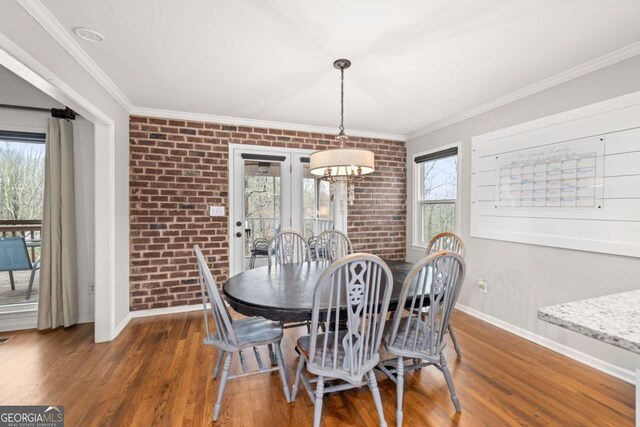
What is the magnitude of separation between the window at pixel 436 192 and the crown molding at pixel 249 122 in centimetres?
65

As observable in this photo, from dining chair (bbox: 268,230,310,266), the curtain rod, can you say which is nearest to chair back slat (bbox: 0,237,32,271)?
the curtain rod

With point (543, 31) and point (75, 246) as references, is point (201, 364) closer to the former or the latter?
point (75, 246)

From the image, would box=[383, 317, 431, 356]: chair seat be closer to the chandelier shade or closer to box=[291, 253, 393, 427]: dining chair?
box=[291, 253, 393, 427]: dining chair

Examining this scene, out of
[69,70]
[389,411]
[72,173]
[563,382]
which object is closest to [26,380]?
[72,173]

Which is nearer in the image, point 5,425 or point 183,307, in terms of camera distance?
point 5,425

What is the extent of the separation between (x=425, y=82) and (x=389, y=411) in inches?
101

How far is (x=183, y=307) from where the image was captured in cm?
361

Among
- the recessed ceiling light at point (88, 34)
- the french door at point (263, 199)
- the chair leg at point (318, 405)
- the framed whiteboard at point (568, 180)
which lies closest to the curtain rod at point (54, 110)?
the recessed ceiling light at point (88, 34)

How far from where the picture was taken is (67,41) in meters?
2.00

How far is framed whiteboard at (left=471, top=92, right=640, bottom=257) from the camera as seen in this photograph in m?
2.19

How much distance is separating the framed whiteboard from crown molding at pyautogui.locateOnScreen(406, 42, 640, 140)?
280 mm

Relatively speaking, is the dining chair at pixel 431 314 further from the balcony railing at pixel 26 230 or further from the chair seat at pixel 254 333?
the balcony railing at pixel 26 230


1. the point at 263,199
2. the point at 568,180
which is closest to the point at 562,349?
the point at 568,180

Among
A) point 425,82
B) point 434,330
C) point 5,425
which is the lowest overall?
point 5,425
